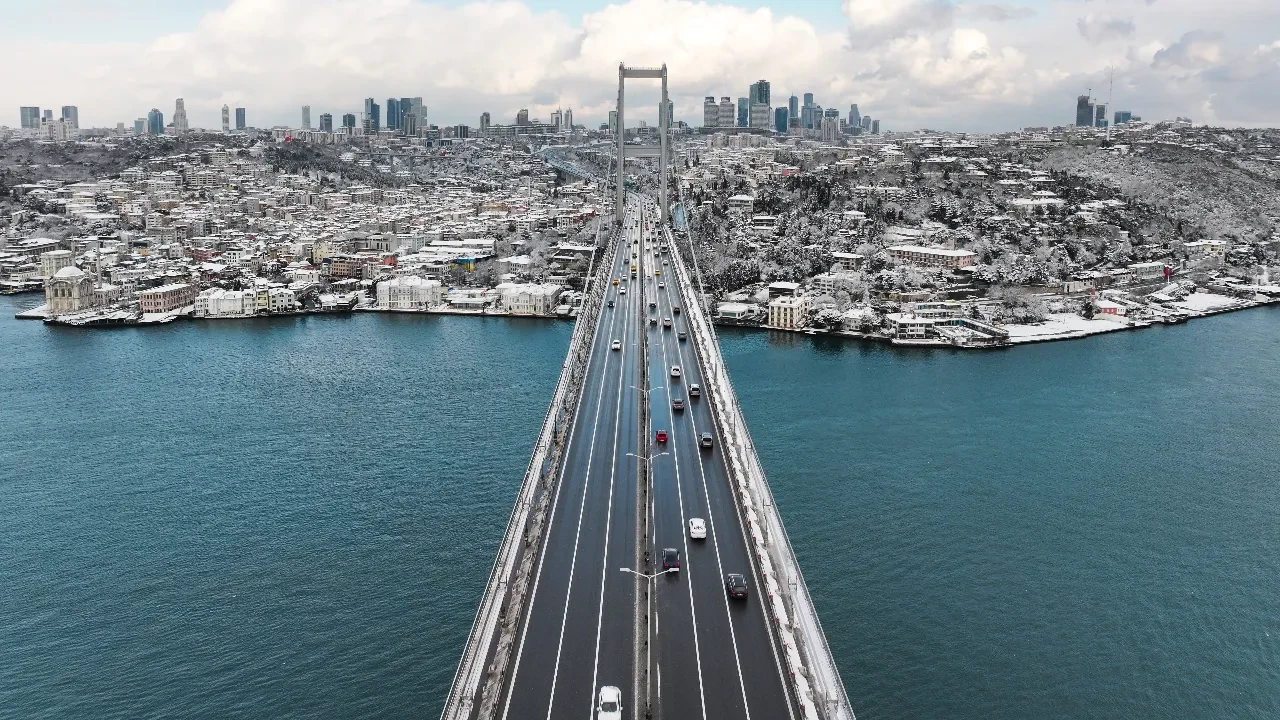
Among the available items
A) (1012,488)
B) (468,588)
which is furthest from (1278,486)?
(468,588)

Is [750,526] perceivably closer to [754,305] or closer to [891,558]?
[891,558]

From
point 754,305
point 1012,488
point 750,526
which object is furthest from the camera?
point 754,305

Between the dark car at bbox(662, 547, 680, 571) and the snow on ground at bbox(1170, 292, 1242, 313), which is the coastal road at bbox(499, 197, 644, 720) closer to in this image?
the dark car at bbox(662, 547, 680, 571)

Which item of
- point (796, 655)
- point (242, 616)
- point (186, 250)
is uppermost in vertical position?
point (186, 250)

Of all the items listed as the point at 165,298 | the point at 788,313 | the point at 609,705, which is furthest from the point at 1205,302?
the point at 165,298

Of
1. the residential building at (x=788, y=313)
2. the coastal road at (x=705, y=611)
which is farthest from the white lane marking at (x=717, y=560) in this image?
the residential building at (x=788, y=313)

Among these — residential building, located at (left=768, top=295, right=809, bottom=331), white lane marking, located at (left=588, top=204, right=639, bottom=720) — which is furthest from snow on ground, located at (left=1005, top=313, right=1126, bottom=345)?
white lane marking, located at (left=588, top=204, right=639, bottom=720)
